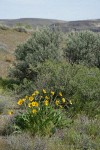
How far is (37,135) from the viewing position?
7.16m

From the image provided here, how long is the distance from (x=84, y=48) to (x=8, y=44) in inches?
577

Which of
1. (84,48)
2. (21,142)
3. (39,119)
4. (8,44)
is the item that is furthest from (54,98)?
(8,44)

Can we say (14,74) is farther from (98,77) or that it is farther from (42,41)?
(98,77)

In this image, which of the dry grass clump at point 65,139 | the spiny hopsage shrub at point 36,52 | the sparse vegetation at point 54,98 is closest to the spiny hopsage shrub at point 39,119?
the sparse vegetation at point 54,98

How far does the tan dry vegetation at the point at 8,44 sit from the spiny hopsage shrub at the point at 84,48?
10.0 ft

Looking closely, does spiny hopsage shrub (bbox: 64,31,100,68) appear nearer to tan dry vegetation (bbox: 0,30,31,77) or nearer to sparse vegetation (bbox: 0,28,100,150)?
sparse vegetation (bbox: 0,28,100,150)

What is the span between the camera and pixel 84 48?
15.2 metres

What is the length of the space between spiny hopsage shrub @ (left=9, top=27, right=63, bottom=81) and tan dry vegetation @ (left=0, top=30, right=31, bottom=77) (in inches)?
64.4

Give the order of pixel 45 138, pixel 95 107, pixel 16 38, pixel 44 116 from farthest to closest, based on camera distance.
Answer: pixel 16 38 → pixel 95 107 → pixel 44 116 → pixel 45 138

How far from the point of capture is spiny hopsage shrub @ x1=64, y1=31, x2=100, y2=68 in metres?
15.1

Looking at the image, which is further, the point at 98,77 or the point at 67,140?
the point at 98,77

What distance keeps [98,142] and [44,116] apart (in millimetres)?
1372

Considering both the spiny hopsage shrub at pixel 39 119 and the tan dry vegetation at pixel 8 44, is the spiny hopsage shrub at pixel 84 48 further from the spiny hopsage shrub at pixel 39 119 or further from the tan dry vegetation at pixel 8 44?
the spiny hopsage shrub at pixel 39 119

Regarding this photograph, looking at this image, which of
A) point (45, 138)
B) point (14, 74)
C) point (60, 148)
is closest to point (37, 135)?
point (45, 138)
